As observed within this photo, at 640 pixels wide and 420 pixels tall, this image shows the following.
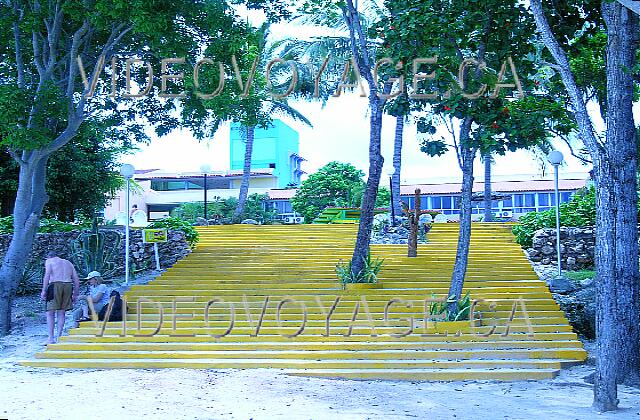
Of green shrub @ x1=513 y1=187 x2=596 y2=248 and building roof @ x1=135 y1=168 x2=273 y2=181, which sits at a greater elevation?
building roof @ x1=135 y1=168 x2=273 y2=181

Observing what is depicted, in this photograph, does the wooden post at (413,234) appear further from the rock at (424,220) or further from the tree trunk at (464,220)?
the tree trunk at (464,220)

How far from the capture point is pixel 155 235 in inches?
648

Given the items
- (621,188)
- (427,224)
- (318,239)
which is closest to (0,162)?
(318,239)

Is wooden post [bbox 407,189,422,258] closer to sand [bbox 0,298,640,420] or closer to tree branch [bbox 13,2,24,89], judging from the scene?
sand [bbox 0,298,640,420]

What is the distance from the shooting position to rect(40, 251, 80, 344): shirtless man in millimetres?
11078

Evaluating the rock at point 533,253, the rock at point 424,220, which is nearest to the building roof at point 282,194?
the rock at point 424,220

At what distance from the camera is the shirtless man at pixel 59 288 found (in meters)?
11.1

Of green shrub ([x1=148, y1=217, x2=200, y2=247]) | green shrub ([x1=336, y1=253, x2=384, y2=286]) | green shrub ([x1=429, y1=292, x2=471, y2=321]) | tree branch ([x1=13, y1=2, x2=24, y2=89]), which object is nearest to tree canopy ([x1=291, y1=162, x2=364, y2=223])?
green shrub ([x1=148, y1=217, x2=200, y2=247])

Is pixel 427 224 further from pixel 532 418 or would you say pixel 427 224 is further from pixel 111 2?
pixel 532 418

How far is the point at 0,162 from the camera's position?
18672mm

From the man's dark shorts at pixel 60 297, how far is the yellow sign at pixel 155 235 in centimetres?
524

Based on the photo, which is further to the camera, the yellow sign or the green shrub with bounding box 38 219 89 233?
the green shrub with bounding box 38 219 89 233

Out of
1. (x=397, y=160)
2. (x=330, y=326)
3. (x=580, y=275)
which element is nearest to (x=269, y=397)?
(x=330, y=326)

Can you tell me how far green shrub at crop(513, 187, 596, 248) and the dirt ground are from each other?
7.60 m
